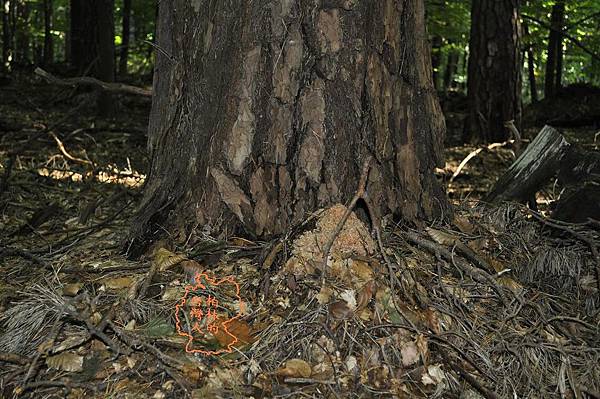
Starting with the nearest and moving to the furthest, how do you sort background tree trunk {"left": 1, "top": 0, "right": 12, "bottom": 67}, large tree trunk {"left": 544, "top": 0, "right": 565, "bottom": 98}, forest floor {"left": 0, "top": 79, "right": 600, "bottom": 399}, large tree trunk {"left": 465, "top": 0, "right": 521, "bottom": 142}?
forest floor {"left": 0, "top": 79, "right": 600, "bottom": 399} < large tree trunk {"left": 465, "top": 0, "right": 521, "bottom": 142} < large tree trunk {"left": 544, "top": 0, "right": 565, "bottom": 98} < background tree trunk {"left": 1, "top": 0, "right": 12, "bottom": 67}

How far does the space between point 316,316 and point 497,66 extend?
18.4 feet

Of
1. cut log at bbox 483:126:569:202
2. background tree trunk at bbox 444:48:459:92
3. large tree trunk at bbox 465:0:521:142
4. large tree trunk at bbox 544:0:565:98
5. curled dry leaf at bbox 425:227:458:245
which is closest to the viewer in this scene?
curled dry leaf at bbox 425:227:458:245

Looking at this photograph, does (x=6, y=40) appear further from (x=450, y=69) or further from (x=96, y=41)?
(x=450, y=69)

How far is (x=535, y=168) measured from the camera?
11.1 feet

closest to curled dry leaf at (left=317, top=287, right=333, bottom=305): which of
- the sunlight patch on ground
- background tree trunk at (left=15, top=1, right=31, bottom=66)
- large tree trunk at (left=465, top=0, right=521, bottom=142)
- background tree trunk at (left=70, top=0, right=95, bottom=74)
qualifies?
the sunlight patch on ground

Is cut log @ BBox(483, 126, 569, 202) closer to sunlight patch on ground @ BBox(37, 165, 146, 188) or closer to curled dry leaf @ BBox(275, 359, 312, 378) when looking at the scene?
curled dry leaf @ BBox(275, 359, 312, 378)

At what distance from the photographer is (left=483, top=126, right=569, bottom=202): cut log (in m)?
3.35

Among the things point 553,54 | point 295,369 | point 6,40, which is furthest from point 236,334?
point 6,40

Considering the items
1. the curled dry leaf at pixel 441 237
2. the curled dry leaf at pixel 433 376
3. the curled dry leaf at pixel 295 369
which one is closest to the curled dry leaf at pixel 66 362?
the curled dry leaf at pixel 295 369

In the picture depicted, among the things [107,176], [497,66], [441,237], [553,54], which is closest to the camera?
[441,237]

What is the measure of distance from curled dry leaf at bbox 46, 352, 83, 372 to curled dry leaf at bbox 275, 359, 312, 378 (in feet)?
2.06

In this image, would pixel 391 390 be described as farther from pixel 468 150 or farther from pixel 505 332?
pixel 468 150

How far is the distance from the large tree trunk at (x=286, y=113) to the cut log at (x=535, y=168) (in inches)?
36.6

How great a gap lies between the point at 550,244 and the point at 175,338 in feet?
6.03
